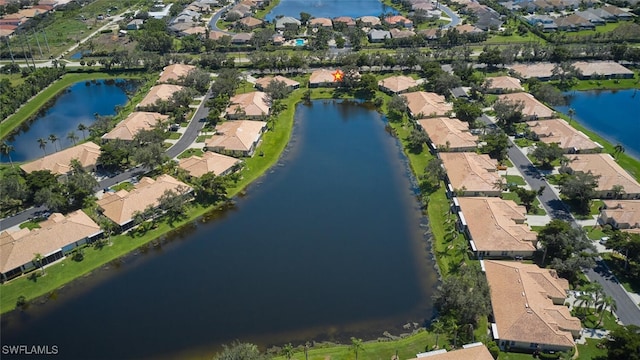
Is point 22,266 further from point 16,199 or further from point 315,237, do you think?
point 315,237

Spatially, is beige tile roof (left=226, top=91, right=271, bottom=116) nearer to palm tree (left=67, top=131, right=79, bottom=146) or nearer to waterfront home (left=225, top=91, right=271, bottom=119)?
waterfront home (left=225, top=91, right=271, bottom=119)

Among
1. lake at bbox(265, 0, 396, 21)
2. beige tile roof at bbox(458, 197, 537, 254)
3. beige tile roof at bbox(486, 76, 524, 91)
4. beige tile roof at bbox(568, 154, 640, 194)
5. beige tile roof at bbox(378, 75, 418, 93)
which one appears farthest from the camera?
lake at bbox(265, 0, 396, 21)

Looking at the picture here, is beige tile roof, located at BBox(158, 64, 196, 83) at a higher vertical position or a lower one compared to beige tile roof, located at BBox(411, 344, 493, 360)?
higher

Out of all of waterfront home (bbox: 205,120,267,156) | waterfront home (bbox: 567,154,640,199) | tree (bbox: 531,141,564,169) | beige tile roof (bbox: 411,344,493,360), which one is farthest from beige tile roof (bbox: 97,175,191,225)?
waterfront home (bbox: 567,154,640,199)

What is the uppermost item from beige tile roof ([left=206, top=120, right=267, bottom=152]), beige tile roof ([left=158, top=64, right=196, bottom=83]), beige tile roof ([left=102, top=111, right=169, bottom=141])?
beige tile roof ([left=158, top=64, right=196, bottom=83])

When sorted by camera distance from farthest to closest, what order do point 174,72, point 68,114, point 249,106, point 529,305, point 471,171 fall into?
point 174,72, point 68,114, point 249,106, point 471,171, point 529,305

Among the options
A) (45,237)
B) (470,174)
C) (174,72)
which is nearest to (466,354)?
(470,174)

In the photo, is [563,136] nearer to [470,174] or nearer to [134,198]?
[470,174]

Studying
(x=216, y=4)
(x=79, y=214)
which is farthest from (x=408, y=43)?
(x=79, y=214)
